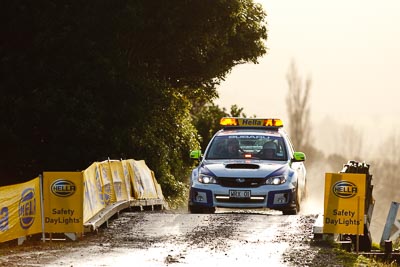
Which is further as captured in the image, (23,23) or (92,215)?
(23,23)

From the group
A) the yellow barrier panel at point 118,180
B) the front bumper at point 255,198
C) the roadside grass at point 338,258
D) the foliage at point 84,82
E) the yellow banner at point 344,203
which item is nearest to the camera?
the roadside grass at point 338,258

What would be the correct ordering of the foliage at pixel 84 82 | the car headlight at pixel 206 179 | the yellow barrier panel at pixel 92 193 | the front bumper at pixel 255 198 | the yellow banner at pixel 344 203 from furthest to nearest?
the foliage at pixel 84 82, the car headlight at pixel 206 179, the front bumper at pixel 255 198, the yellow barrier panel at pixel 92 193, the yellow banner at pixel 344 203

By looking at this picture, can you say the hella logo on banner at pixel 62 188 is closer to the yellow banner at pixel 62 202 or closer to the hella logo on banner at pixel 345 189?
the yellow banner at pixel 62 202

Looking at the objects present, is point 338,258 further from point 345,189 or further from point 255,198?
point 255,198

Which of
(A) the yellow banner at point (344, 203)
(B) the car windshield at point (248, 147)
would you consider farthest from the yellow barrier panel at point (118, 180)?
(A) the yellow banner at point (344, 203)

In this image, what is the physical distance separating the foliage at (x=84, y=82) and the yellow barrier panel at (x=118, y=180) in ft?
27.9

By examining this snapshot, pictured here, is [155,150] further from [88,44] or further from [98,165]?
[98,165]

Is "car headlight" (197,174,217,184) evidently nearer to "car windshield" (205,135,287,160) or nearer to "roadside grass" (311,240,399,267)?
"car windshield" (205,135,287,160)

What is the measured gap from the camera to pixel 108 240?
1723 centimetres

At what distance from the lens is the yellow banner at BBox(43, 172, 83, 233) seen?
57.4ft

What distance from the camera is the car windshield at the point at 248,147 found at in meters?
22.1

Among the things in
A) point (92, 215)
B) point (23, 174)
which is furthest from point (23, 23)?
point (92, 215)

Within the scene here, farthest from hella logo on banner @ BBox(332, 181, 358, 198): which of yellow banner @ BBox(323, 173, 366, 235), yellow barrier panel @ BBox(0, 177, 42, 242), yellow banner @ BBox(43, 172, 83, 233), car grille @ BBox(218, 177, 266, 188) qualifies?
yellow barrier panel @ BBox(0, 177, 42, 242)

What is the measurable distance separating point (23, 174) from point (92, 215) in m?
16.0
